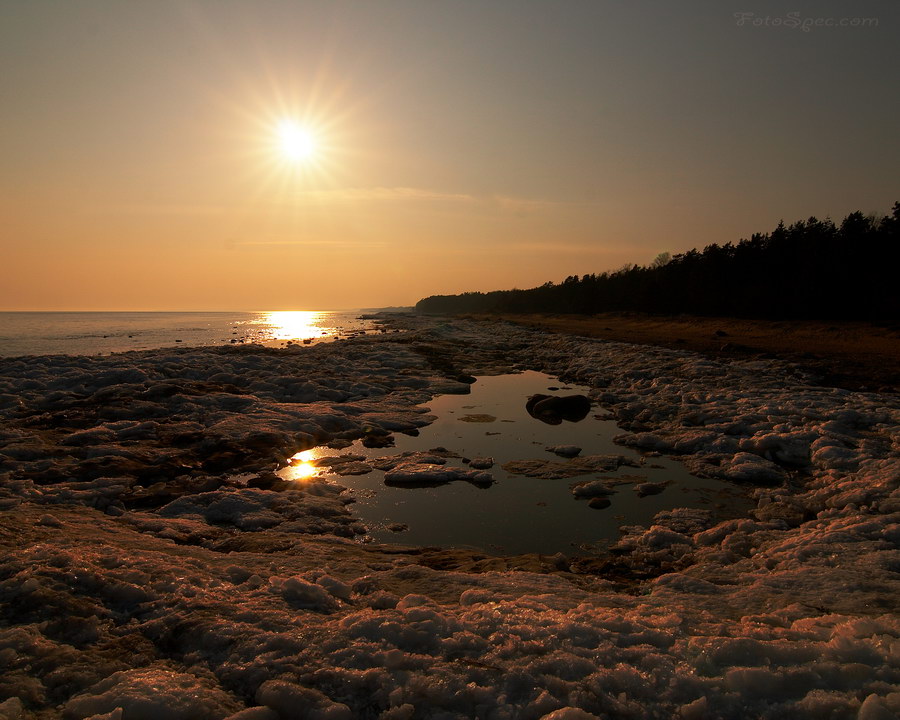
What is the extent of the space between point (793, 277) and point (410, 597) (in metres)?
55.1

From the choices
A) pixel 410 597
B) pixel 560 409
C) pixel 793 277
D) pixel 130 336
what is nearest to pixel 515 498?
pixel 410 597

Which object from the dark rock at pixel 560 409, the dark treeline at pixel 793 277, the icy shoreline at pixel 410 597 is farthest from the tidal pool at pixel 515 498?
the dark treeline at pixel 793 277

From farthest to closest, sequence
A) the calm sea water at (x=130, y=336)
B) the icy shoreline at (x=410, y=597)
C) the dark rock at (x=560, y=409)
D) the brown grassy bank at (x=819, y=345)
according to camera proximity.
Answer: the calm sea water at (x=130, y=336) < the brown grassy bank at (x=819, y=345) < the dark rock at (x=560, y=409) < the icy shoreline at (x=410, y=597)

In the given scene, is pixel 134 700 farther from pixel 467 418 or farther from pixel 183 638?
pixel 467 418

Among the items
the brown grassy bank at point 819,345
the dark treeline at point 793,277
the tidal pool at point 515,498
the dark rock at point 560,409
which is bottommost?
the tidal pool at point 515,498

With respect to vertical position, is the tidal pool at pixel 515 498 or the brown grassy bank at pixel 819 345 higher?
the brown grassy bank at pixel 819 345

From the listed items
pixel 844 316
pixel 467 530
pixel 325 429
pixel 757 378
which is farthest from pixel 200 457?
pixel 844 316

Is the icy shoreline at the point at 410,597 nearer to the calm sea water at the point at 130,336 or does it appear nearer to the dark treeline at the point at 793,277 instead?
the calm sea water at the point at 130,336

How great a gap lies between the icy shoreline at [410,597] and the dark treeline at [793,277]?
3782cm

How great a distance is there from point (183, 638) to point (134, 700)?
0.76m

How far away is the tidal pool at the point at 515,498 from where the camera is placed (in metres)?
6.84

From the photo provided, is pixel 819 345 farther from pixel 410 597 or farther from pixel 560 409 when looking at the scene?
pixel 410 597

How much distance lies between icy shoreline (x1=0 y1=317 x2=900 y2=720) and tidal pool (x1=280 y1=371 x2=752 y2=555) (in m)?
0.48

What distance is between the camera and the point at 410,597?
4711 mm
